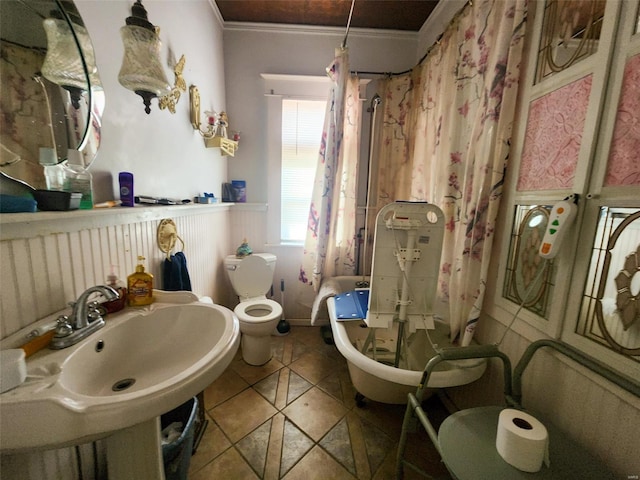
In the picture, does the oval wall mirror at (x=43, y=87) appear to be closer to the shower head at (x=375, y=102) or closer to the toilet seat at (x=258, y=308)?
the toilet seat at (x=258, y=308)

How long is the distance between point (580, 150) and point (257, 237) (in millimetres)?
2301

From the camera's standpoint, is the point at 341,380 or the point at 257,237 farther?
the point at 257,237

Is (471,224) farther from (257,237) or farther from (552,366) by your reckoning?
(257,237)

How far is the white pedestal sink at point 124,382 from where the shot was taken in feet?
1.55

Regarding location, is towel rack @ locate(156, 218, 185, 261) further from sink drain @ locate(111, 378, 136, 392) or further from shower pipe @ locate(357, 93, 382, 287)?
shower pipe @ locate(357, 93, 382, 287)

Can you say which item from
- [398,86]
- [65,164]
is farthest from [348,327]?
[398,86]

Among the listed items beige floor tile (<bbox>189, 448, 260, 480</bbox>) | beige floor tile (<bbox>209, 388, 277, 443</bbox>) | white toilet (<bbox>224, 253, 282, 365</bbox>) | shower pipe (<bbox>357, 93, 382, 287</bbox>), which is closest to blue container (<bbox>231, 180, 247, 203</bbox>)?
white toilet (<bbox>224, 253, 282, 365</bbox>)

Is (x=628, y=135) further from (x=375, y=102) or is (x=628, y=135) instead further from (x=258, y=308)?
(x=258, y=308)

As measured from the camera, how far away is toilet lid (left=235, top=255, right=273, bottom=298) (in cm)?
222

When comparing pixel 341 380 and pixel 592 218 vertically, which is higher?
pixel 592 218

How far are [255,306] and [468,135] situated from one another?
6.37 feet

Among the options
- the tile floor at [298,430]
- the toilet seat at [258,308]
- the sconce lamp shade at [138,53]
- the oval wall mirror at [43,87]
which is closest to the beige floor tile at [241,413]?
the tile floor at [298,430]

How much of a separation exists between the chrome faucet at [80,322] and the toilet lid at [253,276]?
1.40 m

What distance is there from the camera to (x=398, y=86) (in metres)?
2.32
